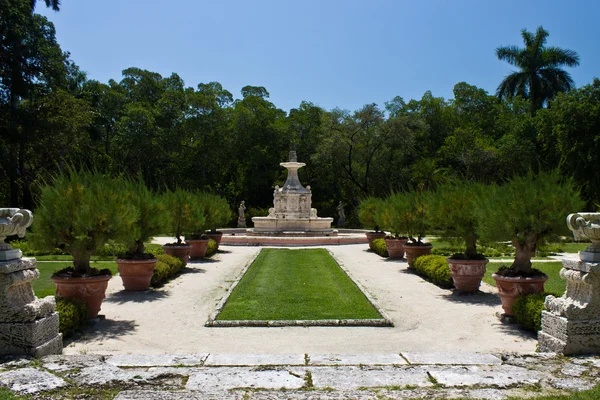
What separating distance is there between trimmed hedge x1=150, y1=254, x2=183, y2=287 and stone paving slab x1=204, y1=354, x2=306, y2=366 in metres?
7.21

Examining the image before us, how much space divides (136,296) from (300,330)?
4952mm

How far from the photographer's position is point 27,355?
5.89m

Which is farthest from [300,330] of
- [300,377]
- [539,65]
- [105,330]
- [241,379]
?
[539,65]

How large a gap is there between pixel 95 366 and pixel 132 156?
40532mm

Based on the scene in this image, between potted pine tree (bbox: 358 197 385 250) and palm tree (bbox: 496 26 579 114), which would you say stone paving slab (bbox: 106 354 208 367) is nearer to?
potted pine tree (bbox: 358 197 385 250)

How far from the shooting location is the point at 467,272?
460 inches

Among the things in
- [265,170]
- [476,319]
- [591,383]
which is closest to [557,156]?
[265,170]

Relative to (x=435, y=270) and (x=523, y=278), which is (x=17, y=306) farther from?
(x=435, y=270)

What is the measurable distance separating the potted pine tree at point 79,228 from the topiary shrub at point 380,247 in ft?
44.2

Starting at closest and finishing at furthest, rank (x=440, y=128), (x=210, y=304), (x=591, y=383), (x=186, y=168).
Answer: (x=591, y=383), (x=210, y=304), (x=186, y=168), (x=440, y=128)

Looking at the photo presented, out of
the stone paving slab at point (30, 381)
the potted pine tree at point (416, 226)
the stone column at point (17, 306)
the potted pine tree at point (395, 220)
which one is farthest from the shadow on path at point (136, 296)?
the potted pine tree at point (395, 220)

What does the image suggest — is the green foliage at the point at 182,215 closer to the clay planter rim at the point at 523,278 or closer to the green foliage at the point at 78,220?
the green foliage at the point at 78,220

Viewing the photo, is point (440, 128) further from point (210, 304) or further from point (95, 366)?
point (95, 366)

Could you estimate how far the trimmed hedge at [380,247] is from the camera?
20891 millimetres
